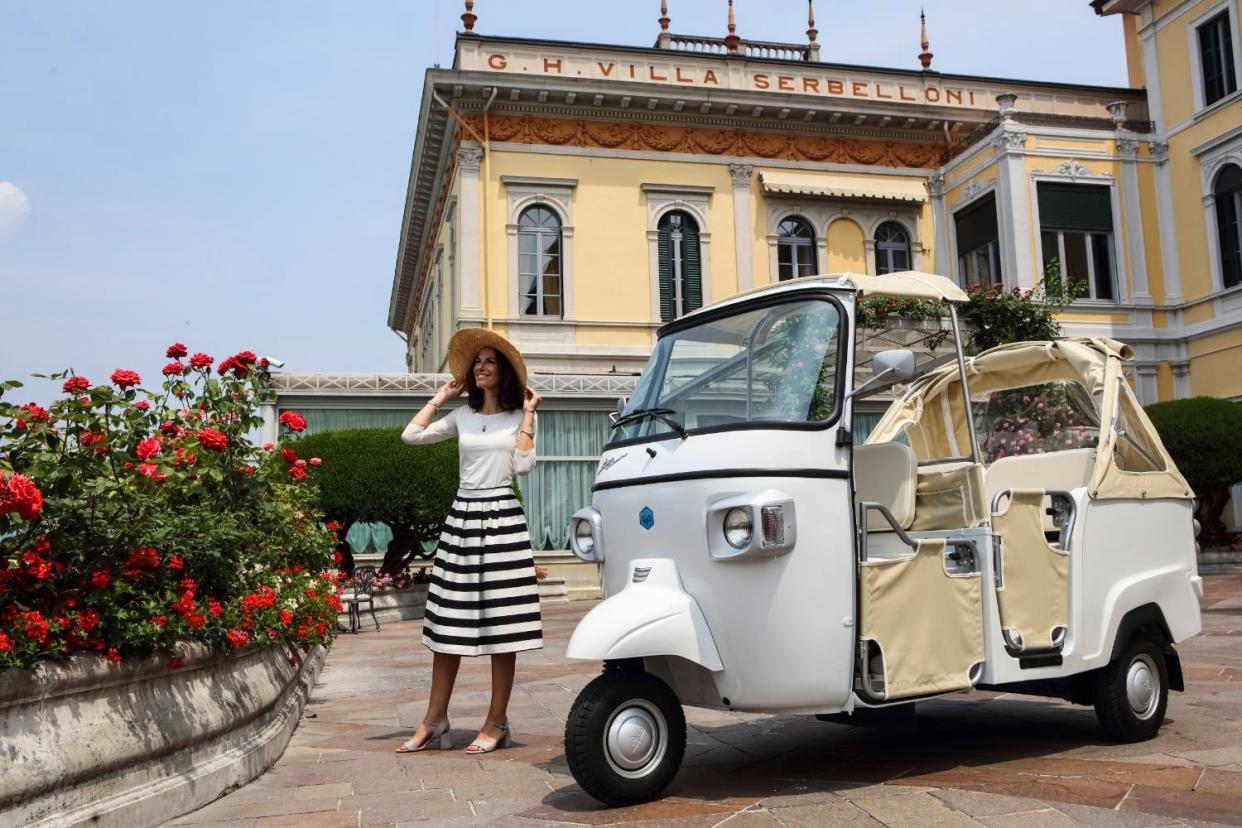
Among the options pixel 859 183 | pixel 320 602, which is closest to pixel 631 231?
pixel 859 183

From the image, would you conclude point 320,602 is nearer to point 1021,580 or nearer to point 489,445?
point 489,445

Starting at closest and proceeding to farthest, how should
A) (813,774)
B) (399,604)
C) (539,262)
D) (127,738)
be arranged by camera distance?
1. (127,738)
2. (813,774)
3. (399,604)
4. (539,262)

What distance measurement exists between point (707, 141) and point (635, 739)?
19758 millimetres

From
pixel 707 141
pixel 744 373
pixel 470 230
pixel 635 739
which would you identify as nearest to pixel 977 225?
pixel 707 141

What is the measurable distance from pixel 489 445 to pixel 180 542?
5.01ft

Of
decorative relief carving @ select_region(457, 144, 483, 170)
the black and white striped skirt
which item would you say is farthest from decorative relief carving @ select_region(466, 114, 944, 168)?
the black and white striped skirt

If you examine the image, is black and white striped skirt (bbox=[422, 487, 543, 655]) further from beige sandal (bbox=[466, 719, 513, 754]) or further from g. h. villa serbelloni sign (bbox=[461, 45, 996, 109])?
g. h. villa serbelloni sign (bbox=[461, 45, 996, 109])

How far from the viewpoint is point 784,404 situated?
14.5 feet

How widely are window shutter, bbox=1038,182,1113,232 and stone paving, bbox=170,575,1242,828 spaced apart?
54.5ft

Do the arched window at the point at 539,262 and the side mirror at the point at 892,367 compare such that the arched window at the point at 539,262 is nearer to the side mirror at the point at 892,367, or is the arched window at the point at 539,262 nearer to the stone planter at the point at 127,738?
the stone planter at the point at 127,738

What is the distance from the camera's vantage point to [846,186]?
2311 centimetres

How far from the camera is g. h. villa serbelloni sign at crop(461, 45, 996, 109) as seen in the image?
21.5 meters

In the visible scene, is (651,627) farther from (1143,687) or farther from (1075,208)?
(1075,208)

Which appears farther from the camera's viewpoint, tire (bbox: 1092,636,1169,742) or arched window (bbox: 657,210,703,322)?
arched window (bbox: 657,210,703,322)
